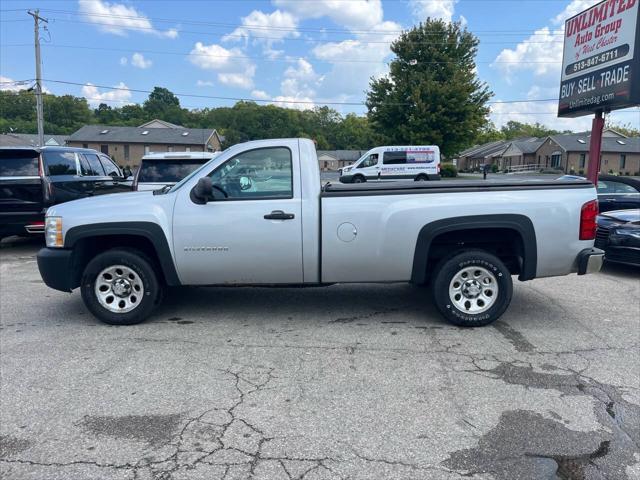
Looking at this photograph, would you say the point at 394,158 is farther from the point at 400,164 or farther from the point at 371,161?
the point at 371,161

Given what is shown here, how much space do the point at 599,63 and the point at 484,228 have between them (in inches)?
458

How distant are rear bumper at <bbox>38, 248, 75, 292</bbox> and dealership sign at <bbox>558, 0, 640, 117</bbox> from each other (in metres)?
13.4

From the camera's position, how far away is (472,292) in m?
5.17

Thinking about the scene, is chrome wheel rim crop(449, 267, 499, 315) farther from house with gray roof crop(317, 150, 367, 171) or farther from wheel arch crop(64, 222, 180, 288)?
house with gray roof crop(317, 150, 367, 171)

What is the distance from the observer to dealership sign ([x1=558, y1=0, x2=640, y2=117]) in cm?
1264

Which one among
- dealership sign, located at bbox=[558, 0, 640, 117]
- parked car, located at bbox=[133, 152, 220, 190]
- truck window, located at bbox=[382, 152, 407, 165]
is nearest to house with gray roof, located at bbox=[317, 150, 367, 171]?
truck window, located at bbox=[382, 152, 407, 165]

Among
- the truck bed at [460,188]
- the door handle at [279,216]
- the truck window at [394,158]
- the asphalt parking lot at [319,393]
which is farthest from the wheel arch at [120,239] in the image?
the truck window at [394,158]

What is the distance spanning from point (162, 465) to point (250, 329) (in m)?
2.35

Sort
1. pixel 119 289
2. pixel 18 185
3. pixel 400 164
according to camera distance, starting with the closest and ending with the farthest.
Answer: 1. pixel 119 289
2. pixel 18 185
3. pixel 400 164

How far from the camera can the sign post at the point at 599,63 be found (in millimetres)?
12641

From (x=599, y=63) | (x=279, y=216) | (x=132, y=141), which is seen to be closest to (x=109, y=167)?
(x=279, y=216)

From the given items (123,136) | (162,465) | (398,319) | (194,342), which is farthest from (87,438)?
(123,136)

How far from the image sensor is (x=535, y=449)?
3.01m

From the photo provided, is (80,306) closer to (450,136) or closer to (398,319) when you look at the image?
(398,319)
